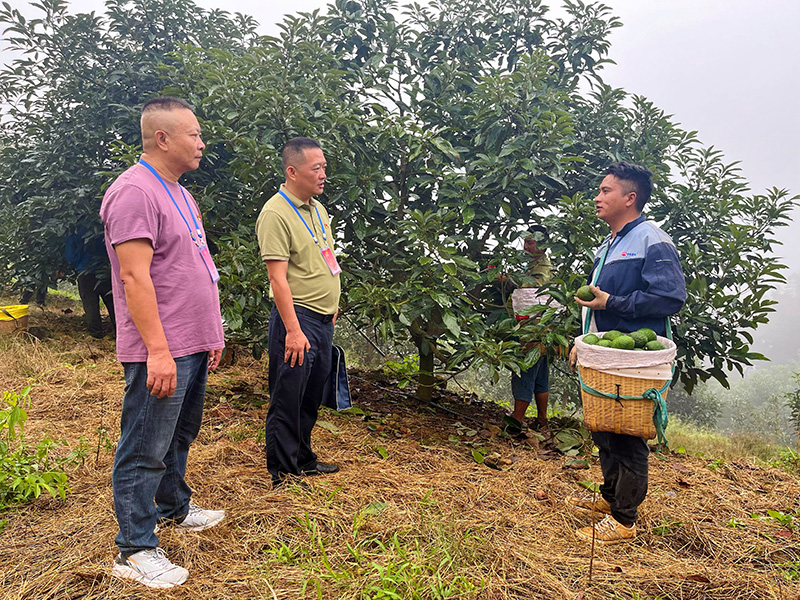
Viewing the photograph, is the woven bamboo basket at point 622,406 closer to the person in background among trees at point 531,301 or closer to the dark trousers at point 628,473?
the dark trousers at point 628,473

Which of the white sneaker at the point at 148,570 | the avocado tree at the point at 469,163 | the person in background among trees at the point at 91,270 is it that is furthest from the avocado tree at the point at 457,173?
the person in background among trees at the point at 91,270

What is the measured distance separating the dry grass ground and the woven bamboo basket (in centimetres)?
55

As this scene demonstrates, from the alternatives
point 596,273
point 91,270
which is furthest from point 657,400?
point 91,270

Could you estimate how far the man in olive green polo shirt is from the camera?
2.48 m

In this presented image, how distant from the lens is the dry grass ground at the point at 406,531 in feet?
6.09

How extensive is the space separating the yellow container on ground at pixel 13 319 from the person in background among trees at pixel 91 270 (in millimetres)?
825

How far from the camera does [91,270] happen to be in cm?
660

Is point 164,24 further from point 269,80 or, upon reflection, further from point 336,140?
point 336,140

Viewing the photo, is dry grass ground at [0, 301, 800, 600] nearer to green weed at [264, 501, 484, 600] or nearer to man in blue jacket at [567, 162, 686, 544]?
green weed at [264, 501, 484, 600]

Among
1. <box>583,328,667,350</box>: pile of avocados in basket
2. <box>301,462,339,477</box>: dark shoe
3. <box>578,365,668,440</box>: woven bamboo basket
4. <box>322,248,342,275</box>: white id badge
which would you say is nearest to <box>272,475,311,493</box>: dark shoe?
<box>301,462,339,477</box>: dark shoe

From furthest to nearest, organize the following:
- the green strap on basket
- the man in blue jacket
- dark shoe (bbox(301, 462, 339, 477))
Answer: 1. dark shoe (bbox(301, 462, 339, 477))
2. the man in blue jacket
3. the green strap on basket

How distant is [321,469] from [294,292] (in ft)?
3.41

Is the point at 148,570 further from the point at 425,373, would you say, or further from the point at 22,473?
the point at 425,373

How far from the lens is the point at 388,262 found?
4.11 meters
